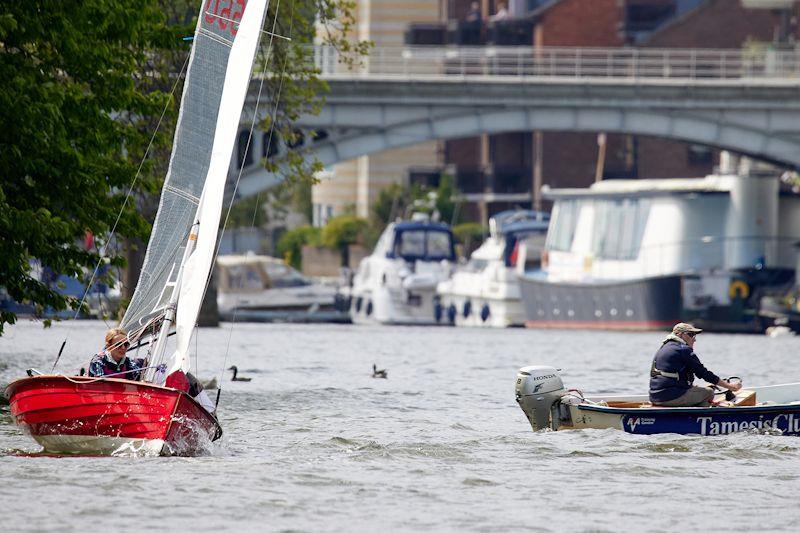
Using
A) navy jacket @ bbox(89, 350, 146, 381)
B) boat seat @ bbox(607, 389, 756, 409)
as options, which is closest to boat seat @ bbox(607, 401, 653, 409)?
boat seat @ bbox(607, 389, 756, 409)

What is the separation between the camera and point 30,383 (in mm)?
21359

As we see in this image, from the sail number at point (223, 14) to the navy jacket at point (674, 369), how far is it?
23.9ft

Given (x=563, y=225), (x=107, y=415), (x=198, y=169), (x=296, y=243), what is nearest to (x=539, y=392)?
(x=198, y=169)

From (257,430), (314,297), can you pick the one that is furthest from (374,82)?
(257,430)

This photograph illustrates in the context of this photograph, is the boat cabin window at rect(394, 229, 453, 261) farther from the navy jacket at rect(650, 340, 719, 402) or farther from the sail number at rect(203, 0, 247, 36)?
the sail number at rect(203, 0, 247, 36)

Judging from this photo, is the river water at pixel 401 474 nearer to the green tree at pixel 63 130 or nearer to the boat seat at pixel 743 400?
the boat seat at pixel 743 400

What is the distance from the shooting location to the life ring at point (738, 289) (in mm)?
65562

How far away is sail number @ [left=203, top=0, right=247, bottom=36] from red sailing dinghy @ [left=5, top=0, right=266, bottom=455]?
13mm

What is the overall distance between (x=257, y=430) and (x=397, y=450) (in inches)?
113

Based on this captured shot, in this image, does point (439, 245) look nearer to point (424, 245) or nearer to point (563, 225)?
point (424, 245)

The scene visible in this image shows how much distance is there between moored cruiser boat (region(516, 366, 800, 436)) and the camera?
2525 centimetres

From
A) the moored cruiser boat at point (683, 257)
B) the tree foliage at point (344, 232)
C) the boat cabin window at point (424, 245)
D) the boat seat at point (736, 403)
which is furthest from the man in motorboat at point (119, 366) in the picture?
the tree foliage at point (344, 232)

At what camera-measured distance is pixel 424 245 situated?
85375 millimetres

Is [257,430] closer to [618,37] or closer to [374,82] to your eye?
[374,82]
